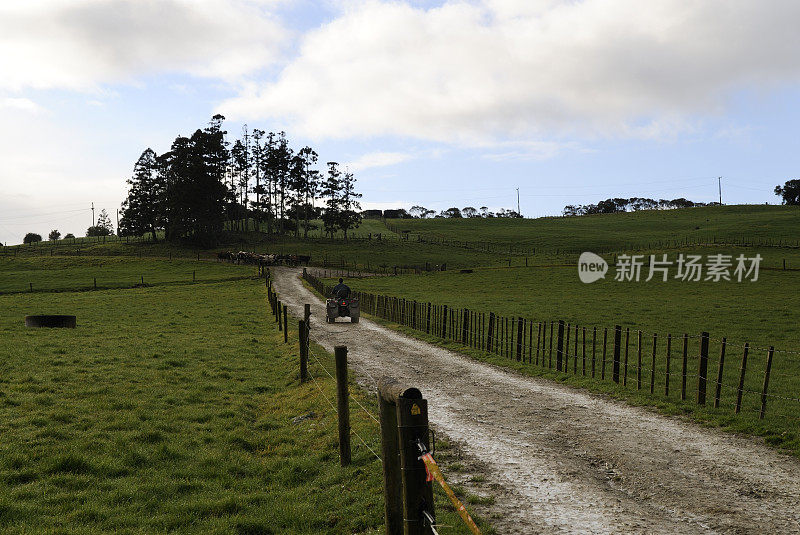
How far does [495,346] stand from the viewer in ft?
69.8

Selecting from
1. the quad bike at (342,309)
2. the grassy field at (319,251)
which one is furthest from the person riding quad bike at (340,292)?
the grassy field at (319,251)

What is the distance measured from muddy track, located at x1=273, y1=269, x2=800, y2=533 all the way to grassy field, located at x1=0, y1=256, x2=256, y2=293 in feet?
182

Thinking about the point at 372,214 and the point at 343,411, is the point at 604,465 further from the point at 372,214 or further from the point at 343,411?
the point at 372,214

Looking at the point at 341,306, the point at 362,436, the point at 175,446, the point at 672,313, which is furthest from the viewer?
the point at 672,313

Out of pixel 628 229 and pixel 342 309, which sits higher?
pixel 628 229

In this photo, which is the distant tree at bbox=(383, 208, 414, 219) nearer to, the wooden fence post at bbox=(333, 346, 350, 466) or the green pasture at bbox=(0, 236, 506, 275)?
the green pasture at bbox=(0, 236, 506, 275)

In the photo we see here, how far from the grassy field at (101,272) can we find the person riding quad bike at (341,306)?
36105mm

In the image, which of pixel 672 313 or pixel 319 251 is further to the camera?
pixel 319 251

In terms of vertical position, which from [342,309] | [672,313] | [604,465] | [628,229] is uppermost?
[628,229]

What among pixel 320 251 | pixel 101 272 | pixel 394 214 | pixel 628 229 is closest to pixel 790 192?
pixel 628 229

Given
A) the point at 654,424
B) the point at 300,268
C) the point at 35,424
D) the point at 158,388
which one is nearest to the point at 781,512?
the point at 654,424

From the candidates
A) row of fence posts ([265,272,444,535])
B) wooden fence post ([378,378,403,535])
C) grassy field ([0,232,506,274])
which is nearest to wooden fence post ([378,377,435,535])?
row of fence posts ([265,272,444,535])

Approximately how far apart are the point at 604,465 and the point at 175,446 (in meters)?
6.96

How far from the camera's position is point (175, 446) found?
385 inches
